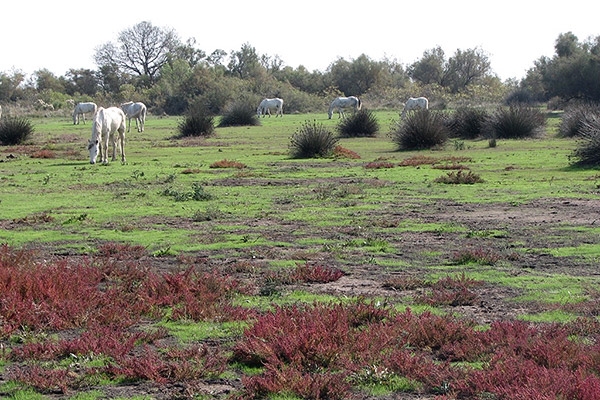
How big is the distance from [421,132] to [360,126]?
9.13m

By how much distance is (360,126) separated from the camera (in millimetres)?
40500

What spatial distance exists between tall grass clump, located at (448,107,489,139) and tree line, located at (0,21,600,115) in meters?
29.1

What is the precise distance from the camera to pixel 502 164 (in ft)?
82.2

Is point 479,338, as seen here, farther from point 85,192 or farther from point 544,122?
point 544,122

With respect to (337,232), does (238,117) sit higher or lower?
higher

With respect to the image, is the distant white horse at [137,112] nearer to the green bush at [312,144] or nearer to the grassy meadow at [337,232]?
the green bush at [312,144]

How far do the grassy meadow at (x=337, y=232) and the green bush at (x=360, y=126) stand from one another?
1294 centimetres

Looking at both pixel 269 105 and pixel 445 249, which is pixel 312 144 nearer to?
pixel 445 249

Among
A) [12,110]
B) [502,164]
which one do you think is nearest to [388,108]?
[12,110]

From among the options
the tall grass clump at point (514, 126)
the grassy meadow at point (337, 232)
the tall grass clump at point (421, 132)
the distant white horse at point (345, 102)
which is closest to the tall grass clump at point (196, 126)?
the tall grass clump at point (421, 132)

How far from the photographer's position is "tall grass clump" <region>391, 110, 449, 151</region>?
3161 centimetres

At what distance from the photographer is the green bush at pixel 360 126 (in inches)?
1590

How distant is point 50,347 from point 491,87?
93498 mm

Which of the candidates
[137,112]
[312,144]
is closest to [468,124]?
[312,144]
